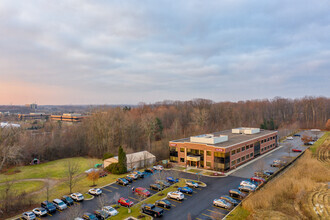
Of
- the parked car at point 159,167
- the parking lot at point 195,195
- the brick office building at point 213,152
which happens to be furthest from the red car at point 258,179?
the parked car at point 159,167

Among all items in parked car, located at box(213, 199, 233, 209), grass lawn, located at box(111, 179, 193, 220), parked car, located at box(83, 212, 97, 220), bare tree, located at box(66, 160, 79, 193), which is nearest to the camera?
parked car, located at box(83, 212, 97, 220)

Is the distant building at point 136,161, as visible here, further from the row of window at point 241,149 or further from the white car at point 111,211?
the white car at point 111,211

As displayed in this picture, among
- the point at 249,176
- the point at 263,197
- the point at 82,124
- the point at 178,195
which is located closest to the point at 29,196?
the point at 178,195

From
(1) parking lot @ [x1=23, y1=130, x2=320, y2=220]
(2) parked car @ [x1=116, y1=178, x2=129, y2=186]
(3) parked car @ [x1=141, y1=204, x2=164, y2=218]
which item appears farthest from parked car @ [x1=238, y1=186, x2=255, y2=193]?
(2) parked car @ [x1=116, y1=178, x2=129, y2=186]

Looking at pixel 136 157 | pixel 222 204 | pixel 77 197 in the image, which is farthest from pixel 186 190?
pixel 136 157

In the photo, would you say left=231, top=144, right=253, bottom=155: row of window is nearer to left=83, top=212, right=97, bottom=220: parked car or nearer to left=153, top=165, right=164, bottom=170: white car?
left=153, top=165, right=164, bottom=170: white car

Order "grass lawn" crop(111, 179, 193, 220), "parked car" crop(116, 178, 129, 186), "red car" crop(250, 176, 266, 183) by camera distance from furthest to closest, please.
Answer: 1. "parked car" crop(116, 178, 129, 186)
2. "red car" crop(250, 176, 266, 183)
3. "grass lawn" crop(111, 179, 193, 220)

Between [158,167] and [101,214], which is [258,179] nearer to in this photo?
[158,167]
